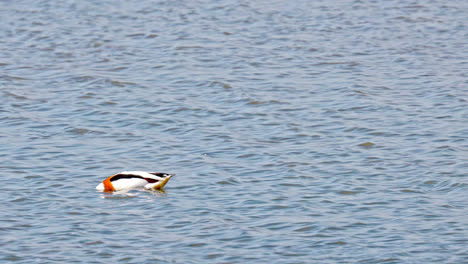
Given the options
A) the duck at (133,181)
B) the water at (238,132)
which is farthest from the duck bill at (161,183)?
the water at (238,132)

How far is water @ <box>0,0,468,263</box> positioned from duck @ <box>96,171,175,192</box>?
18 centimetres

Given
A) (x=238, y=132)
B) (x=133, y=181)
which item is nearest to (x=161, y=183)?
(x=133, y=181)

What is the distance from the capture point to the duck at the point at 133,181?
15750 millimetres

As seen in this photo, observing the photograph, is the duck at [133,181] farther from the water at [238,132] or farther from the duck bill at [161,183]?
the water at [238,132]

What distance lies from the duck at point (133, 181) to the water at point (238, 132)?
182mm

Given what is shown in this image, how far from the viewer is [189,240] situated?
1332 cm

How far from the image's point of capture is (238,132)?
1922cm

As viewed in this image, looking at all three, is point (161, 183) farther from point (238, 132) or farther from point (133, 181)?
point (238, 132)

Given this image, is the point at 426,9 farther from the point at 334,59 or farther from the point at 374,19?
the point at 334,59

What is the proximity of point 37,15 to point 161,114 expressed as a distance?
42.0 feet

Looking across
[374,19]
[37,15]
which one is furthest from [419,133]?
[37,15]

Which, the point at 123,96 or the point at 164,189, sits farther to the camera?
the point at 123,96

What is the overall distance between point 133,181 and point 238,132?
3790 mm

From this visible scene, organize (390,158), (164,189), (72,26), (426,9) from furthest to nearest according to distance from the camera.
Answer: (426,9)
(72,26)
(390,158)
(164,189)
